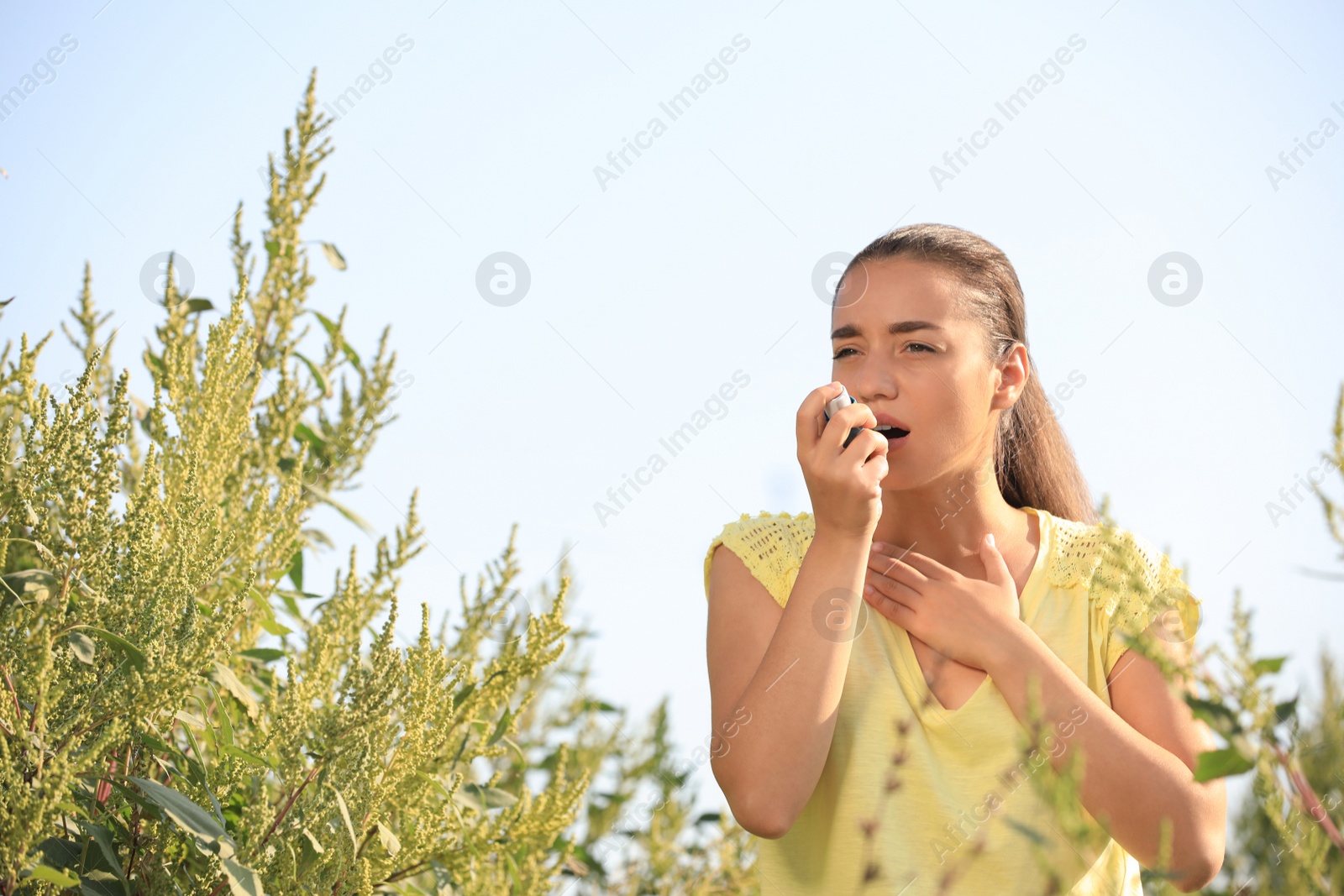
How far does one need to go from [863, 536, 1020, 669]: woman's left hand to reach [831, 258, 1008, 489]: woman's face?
180 millimetres

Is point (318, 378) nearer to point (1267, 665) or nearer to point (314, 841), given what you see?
point (314, 841)

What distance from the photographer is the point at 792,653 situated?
1.80 m

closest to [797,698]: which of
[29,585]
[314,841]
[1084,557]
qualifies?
[314,841]

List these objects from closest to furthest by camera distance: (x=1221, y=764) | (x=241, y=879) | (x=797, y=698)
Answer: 1. (x=1221, y=764)
2. (x=241, y=879)
3. (x=797, y=698)

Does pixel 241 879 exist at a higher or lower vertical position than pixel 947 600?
lower

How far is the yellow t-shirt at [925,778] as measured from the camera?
1.85 metres

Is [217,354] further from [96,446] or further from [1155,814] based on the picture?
[1155,814]

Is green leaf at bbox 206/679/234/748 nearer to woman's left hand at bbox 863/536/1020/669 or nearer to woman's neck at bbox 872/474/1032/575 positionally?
woman's left hand at bbox 863/536/1020/669

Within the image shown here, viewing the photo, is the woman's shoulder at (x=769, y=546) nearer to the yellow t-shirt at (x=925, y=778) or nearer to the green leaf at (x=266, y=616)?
the yellow t-shirt at (x=925, y=778)

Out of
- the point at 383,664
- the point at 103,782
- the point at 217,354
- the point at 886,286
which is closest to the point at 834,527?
the point at 886,286

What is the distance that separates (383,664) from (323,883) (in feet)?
1.19

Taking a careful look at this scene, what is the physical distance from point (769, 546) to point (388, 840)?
957mm

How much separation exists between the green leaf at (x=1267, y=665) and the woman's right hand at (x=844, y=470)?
1.20 m

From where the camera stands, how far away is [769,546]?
224 cm
